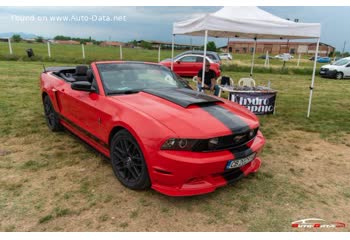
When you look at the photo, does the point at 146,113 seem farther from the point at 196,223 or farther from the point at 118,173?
the point at 196,223

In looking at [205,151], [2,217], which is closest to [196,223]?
[205,151]

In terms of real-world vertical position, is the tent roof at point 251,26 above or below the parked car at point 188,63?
above

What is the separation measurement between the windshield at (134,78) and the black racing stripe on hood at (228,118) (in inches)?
39.7

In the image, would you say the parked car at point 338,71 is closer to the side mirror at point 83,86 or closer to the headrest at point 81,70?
the headrest at point 81,70

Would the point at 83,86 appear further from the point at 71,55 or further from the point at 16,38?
the point at 16,38

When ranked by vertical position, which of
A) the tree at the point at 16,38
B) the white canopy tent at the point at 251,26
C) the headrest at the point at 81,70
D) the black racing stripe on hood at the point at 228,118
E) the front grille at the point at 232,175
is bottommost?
the front grille at the point at 232,175

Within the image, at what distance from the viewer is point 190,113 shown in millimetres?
2920

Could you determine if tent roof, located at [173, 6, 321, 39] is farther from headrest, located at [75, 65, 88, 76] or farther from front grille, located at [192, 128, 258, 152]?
front grille, located at [192, 128, 258, 152]

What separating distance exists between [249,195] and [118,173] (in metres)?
1.51

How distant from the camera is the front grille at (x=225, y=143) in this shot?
260 centimetres

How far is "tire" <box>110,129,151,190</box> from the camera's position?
2828 millimetres

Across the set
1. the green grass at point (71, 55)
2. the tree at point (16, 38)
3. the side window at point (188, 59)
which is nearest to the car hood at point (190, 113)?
the side window at point (188, 59)

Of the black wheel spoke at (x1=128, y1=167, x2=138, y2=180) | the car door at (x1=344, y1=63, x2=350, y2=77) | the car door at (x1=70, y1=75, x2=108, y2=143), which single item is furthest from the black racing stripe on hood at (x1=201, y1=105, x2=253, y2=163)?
the car door at (x1=344, y1=63, x2=350, y2=77)

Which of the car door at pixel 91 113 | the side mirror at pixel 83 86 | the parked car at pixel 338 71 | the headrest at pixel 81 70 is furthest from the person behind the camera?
the parked car at pixel 338 71
